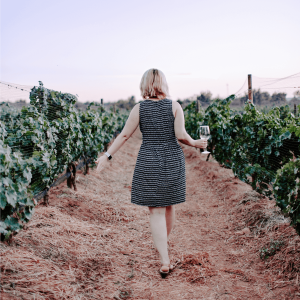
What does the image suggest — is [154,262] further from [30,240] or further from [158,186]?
[30,240]

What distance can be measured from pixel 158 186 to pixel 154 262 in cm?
98

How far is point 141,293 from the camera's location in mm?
2602

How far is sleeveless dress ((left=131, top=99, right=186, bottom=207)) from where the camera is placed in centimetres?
272

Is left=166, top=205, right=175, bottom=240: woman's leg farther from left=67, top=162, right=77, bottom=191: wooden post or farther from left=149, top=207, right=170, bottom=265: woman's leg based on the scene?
left=67, top=162, right=77, bottom=191: wooden post

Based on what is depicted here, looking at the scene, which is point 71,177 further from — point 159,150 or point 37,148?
point 159,150

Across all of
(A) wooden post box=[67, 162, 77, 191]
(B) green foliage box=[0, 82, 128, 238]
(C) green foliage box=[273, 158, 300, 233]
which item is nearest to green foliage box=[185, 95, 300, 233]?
(C) green foliage box=[273, 158, 300, 233]

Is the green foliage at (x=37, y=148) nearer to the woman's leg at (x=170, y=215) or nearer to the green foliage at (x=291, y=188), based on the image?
the woman's leg at (x=170, y=215)

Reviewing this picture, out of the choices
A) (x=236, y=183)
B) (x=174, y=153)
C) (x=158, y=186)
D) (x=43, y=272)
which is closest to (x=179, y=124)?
(x=174, y=153)

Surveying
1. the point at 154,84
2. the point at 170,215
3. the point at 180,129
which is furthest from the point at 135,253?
the point at 154,84

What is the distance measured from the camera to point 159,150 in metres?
2.73

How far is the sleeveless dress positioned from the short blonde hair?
0.07 meters

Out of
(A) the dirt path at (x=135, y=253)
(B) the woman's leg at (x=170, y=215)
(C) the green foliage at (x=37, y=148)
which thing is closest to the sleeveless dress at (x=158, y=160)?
(B) the woman's leg at (x=170, y=215)

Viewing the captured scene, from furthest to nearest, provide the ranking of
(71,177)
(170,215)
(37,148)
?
(71,177) < (37,148) < (170,215)

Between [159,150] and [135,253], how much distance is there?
1.37 meters
